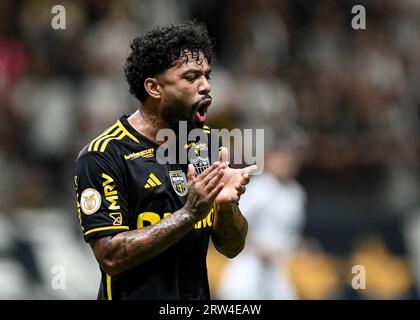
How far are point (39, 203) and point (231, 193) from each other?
572 centimetres

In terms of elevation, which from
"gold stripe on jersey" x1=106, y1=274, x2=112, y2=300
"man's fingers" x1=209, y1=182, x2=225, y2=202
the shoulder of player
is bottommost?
"gold stripe on jersey" x1=106, y1=274, x2=112, y2=300

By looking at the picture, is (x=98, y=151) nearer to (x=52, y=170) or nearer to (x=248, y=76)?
(x=52, y=170)

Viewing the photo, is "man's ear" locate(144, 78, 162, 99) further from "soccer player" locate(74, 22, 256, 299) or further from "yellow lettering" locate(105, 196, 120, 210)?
"yellow lettering" locate(105, 196, 120, 210)

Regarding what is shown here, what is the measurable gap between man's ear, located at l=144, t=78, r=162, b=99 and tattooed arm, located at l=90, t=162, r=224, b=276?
612 millimetres

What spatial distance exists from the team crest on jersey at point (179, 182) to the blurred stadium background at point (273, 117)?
4460mm

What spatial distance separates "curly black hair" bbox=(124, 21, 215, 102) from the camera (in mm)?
5109

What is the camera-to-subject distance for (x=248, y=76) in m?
11.8

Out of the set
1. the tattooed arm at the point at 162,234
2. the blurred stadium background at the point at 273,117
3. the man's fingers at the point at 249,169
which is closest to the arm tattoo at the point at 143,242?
the tattooed arm at the point at 162,234

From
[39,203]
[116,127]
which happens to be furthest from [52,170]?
[116,127]

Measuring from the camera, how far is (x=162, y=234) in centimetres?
474

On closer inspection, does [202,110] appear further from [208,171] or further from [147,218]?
[147,218]

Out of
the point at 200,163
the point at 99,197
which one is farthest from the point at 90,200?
the point at 200,163

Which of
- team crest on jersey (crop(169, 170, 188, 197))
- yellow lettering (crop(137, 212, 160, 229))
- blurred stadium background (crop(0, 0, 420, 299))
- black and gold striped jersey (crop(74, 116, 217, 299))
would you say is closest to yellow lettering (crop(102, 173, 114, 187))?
black and gold striped jersey (crop(74, 116, 217, 299))

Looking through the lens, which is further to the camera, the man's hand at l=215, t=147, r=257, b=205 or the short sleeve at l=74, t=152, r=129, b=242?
the man's hand at l=215, t=147, r=257, b=205
